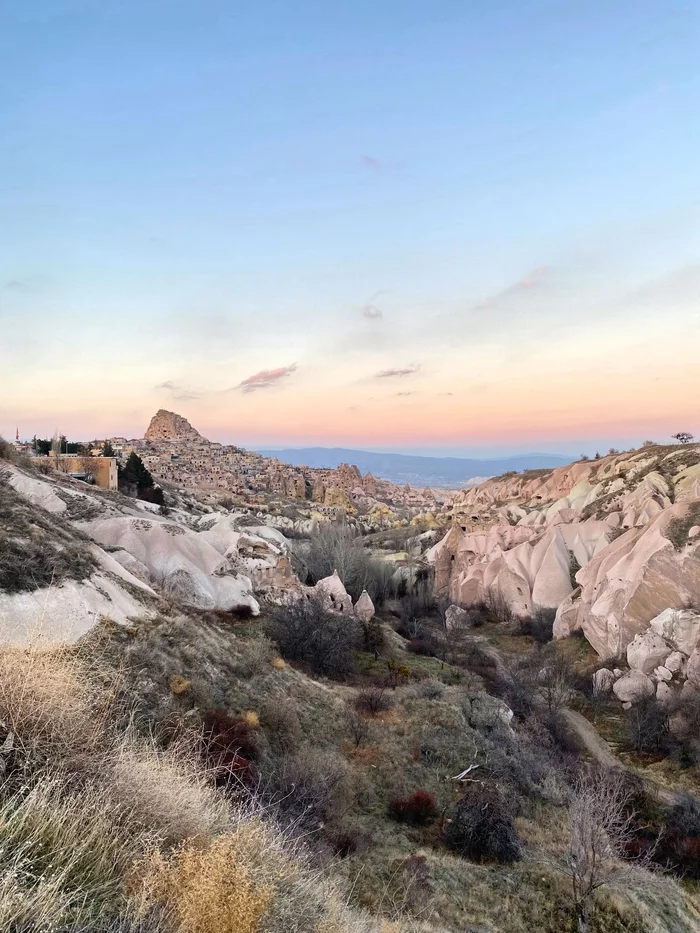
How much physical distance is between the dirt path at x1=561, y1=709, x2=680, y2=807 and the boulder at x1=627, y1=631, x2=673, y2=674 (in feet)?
12.2

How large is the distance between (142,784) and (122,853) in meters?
0.83

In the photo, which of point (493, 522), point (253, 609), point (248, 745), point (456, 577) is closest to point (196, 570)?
point (253, 609)

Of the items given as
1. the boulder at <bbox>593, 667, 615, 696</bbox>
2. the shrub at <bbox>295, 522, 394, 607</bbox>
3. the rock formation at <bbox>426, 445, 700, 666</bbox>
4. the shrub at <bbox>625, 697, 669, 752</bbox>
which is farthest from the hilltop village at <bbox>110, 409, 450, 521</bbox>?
the shrub at <bbox>625, 697, 669, 752</bbox>

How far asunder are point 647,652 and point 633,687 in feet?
5.46

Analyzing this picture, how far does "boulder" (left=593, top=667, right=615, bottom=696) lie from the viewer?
22508 millimetres

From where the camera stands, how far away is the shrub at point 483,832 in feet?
30.7

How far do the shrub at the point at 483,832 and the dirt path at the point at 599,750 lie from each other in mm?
6930

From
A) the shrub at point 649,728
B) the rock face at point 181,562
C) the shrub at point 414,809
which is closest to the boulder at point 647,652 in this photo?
the shrub at point 649,728

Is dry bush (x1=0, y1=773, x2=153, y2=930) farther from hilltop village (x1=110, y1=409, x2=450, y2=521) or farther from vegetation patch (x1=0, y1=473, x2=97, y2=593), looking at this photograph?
hilltop village (x1=110, y1=409, x2=450, y2=521)

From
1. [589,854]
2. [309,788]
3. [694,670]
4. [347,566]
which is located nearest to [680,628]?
[694,670]

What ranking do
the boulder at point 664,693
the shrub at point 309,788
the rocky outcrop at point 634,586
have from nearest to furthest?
the shrub at point 309,788 → the boulder at point 664,693 → the rocky outcrop at point 634,586

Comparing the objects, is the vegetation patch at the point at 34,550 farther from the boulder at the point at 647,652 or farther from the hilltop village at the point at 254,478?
the hilltop village at the point at 254,478

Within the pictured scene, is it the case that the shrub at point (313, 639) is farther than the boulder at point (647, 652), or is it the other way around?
the boulder at point (647, 652)

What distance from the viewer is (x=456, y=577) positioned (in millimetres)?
41938
